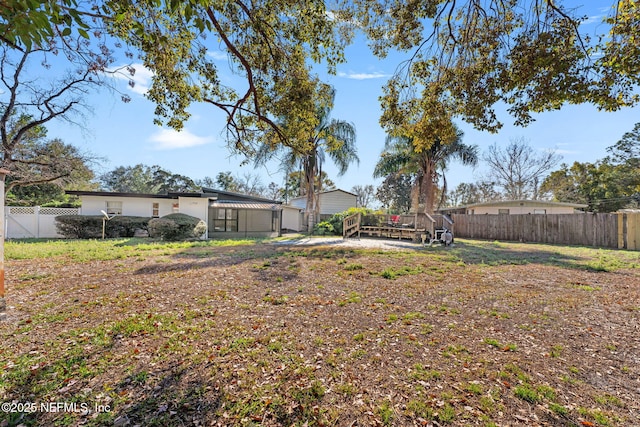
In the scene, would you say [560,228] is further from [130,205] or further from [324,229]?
[130,205]

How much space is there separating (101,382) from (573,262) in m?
11.2

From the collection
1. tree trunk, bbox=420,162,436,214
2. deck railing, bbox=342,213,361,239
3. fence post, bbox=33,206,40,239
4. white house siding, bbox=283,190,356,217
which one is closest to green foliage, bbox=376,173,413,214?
white house siding, bbox=283,190,356,217

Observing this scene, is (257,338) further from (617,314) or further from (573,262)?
(573,262)

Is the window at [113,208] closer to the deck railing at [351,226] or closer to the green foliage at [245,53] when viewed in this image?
the green foliage at [245,53]

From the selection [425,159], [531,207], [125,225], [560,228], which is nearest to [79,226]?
[125,225]

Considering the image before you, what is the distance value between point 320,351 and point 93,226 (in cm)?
1573

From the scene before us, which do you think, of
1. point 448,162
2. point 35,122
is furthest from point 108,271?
point 448,162

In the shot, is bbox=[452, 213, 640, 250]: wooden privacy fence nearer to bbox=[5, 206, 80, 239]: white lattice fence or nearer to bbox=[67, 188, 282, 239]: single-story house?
bbox=[67, 188, 282, 239]: single-story house

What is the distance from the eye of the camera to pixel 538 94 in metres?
4.99

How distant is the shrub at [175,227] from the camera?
41.1 feet

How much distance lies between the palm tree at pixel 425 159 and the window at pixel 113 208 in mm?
16652

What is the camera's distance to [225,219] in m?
18.4

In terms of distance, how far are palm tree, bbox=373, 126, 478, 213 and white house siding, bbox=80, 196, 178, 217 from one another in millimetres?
14266

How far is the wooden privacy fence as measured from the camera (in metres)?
11.5
